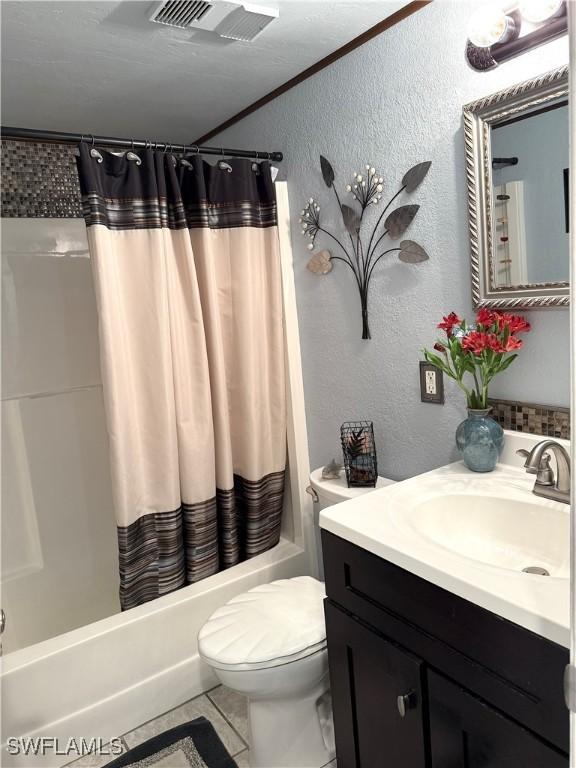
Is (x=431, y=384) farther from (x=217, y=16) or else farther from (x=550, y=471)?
(x=217, y=16)

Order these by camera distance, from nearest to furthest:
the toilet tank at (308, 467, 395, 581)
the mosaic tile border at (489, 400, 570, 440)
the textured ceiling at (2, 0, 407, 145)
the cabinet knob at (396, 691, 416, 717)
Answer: the cabinet knob at (396, 691, 416, 717), the mosaic tile border at (489, 400, 570, 440), the textured ceiling at (2, 0, 407, 145), the toilet tank at (308, 467, 395, 581)

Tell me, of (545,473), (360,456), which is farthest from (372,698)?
(360,456)

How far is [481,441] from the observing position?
1547mm

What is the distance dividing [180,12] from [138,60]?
372 millimetres

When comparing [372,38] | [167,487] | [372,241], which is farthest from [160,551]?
[372,38]

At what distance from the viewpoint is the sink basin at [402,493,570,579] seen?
4.25 feet

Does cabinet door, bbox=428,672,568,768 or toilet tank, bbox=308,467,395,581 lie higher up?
toilet tank, bbox=308,467,395,581

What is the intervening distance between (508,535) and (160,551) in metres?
1.26

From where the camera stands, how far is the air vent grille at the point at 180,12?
1.50 m

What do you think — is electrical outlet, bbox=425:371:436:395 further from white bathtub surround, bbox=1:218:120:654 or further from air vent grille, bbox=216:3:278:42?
white bathtub surround, bbox=1:218:120:654

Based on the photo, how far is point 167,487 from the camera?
206cm

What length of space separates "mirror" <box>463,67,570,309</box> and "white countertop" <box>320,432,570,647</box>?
406mm

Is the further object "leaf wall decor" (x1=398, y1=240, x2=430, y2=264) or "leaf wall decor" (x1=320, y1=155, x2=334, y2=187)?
"leaf wall decor" (x1=320, y1=155, x2=334, y2=187)

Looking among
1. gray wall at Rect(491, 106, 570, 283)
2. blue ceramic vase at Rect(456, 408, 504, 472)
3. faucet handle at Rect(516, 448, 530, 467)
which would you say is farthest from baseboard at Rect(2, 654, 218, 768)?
gray wall at Rect(491, 106, 570, 283)
